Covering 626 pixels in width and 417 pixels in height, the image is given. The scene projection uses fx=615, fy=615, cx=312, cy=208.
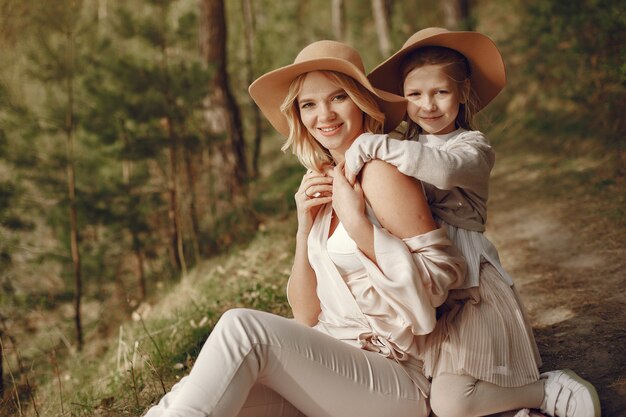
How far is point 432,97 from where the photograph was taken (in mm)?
2742

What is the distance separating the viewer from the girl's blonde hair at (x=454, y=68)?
9.12 ft

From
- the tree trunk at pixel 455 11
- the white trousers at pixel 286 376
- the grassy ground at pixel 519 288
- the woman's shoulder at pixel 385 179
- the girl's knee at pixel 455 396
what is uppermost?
the tree trunk at pixel 455 11

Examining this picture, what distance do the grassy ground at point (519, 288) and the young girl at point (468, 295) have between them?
13.2 inches

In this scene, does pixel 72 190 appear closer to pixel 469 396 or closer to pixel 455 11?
pixel 469 396

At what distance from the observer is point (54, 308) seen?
759 centimetres

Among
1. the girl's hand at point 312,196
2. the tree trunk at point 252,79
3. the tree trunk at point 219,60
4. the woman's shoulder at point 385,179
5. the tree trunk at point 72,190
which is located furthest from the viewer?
the tree trunk at point 252,79

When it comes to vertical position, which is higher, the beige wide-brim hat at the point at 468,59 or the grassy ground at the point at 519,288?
the beige wide-brim hat at the point at 468,59

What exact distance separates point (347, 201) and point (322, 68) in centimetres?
→ 63

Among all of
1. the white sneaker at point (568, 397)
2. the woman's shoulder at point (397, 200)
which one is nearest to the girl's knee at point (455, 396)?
the white sneaker at point (568, 397)

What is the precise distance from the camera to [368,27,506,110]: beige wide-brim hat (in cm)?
270

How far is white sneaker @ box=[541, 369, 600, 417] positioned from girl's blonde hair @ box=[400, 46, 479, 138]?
45.8 inches

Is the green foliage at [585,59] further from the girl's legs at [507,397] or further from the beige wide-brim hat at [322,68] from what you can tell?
the girl's legs at [507,397]

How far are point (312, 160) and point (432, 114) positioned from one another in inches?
22.8

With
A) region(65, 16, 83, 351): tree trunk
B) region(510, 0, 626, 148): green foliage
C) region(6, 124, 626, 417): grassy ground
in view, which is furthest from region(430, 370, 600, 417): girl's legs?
region(65, 16, 83, 351): tree trunk
